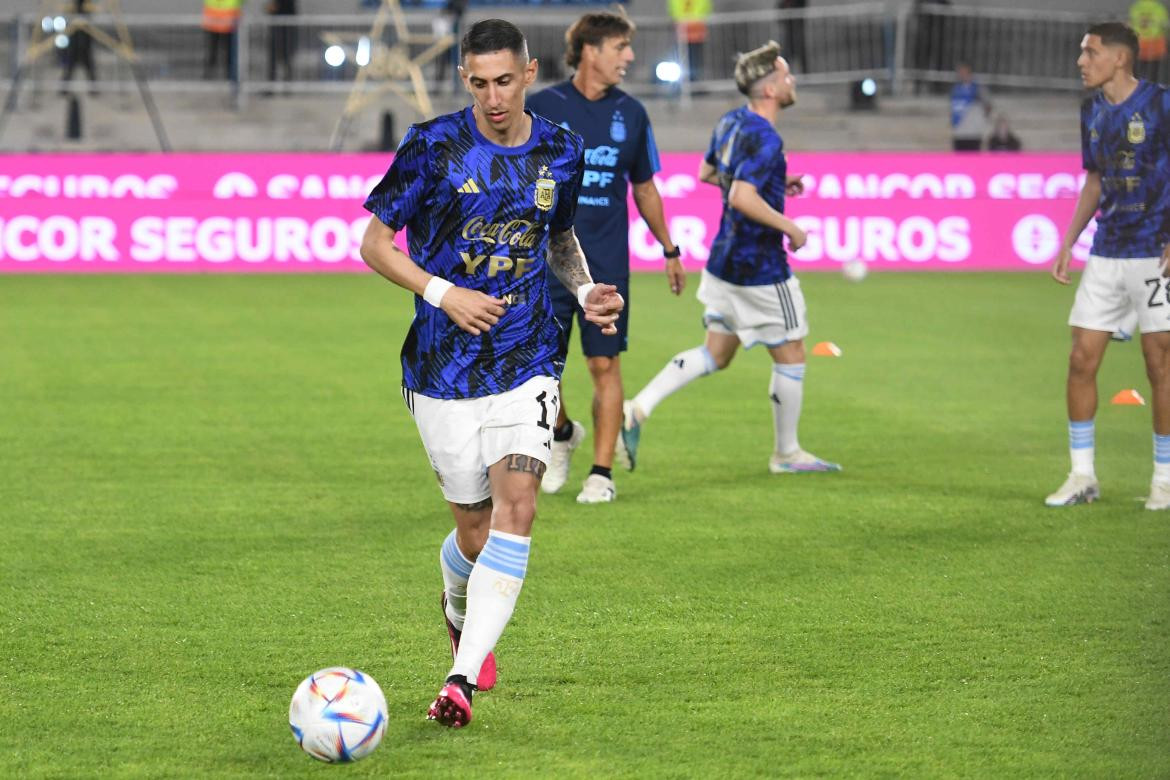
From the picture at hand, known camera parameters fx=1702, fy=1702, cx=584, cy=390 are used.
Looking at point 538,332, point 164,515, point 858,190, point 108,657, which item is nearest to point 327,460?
point 164,515

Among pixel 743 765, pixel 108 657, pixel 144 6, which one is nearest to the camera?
pixel 743 765

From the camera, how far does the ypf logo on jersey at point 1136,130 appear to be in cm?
790

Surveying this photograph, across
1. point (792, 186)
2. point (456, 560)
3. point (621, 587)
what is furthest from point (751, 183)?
point (456, 560)

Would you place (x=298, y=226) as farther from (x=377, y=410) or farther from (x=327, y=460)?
(x=327, y=460)

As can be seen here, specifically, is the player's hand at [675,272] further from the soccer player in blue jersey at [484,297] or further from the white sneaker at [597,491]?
the soccer player in blue jersey at [484,297]

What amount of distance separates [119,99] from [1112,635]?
2473cm

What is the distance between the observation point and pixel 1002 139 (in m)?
25.5

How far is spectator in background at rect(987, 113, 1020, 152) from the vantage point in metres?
25.3

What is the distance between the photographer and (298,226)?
20.1 meters

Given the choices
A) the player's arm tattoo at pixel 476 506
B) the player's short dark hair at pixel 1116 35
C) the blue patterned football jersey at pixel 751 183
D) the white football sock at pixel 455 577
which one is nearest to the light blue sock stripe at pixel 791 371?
the blue patterned football jersey at pixel 751 183

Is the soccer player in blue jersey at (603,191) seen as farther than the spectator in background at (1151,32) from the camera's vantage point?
No

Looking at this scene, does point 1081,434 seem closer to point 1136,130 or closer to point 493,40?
point 1136,130

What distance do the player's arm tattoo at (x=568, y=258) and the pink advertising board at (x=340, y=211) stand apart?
47.7 feet

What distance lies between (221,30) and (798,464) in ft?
63.3
